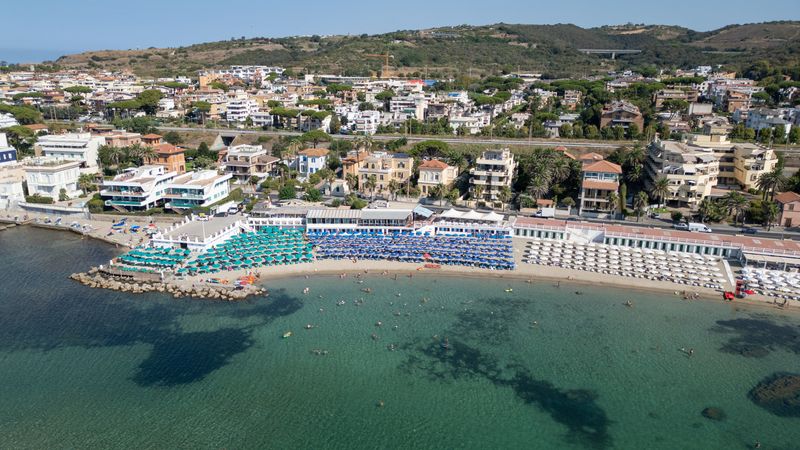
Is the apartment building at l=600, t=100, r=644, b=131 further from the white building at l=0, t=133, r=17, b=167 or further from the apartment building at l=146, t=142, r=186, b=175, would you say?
the white building at l=0, t=133, r=17, b=167

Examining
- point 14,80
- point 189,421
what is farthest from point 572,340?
point 14,80

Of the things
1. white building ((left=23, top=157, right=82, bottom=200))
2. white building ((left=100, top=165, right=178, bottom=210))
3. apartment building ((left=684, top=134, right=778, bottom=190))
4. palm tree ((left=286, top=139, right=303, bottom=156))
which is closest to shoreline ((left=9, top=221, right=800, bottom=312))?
white building ((left=100, top=165, right=178, bottom=210))

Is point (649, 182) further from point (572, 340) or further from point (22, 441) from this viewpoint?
point (22, 441)

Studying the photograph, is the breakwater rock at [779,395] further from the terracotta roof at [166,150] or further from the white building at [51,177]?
the white building at [51,177]

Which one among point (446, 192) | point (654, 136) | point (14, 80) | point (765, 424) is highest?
point (14, 80)

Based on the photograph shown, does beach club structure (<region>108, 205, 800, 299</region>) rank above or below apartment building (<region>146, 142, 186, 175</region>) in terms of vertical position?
below

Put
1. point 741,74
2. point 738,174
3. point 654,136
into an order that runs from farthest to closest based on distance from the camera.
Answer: point 741,74 < point 654,136 < point 738,174

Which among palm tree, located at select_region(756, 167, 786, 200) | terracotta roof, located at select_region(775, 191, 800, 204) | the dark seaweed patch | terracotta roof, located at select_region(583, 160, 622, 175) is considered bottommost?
the dark seaweed patch
